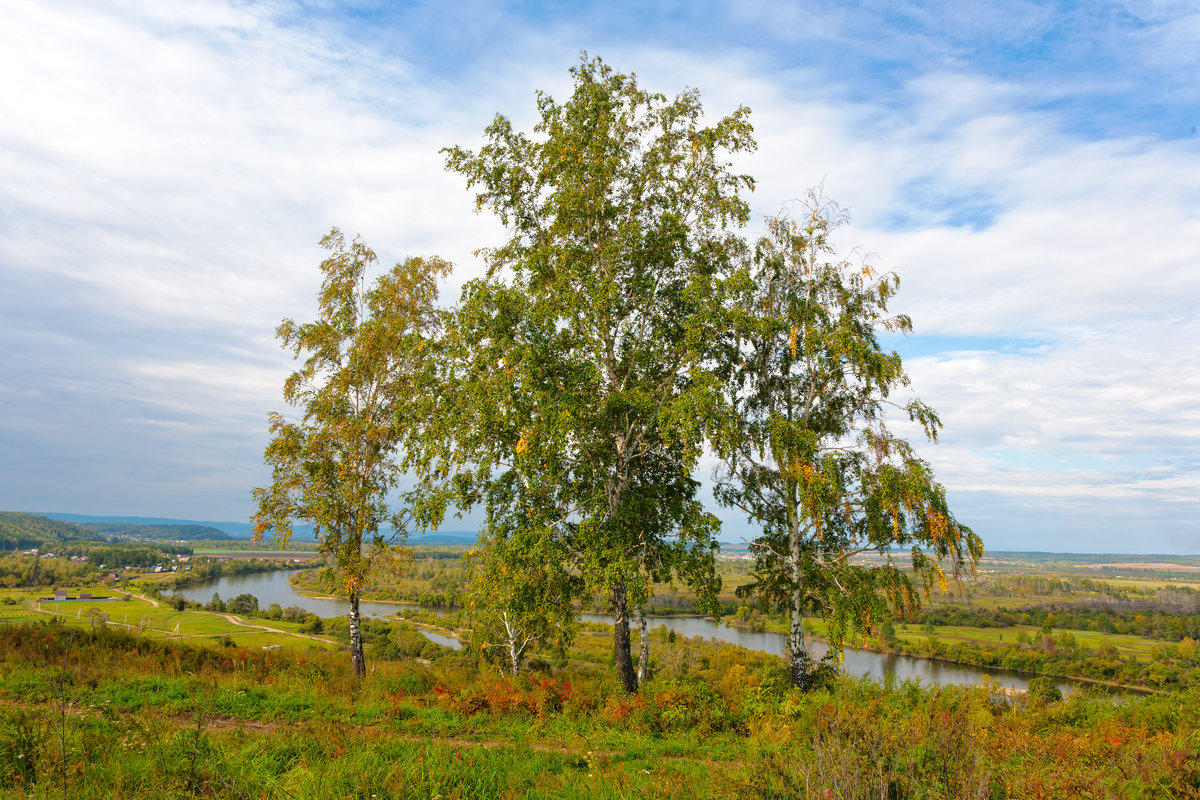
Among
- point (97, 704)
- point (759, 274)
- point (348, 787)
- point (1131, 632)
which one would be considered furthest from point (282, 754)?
point (1131, 632)

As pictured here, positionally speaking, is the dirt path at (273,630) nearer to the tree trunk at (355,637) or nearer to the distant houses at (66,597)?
the distant houses at (66,597)

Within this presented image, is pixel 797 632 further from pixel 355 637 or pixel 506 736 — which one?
pixel 355 637

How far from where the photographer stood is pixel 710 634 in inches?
2601

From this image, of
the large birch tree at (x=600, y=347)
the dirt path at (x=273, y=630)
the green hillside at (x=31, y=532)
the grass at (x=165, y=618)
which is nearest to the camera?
the large birch tree at (x=600, y=347)

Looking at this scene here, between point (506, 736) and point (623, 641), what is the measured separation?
15.4ft

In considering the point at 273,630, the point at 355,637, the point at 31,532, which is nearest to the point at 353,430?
the point at 355,637

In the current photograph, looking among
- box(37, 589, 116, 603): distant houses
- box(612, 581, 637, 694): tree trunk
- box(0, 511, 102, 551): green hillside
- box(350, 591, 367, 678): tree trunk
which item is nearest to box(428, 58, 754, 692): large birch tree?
box(612, 581, 637, 694): tree trunk

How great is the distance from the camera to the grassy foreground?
15.2ft

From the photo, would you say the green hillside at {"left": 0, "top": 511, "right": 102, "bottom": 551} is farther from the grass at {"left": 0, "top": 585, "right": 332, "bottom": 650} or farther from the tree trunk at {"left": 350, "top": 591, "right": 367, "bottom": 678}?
the tree trunk at {"left": 350, "top": 591, "right": 367, "bottom": 678}

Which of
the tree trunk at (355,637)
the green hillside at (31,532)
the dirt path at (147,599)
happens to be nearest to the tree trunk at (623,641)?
the tree trunk at (355,637)

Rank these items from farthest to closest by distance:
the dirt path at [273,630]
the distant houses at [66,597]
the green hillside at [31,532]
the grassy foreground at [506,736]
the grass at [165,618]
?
the green hillside at [31,532]
the distant houses at [66,597]
the dirt path at [273,630]
the grass at [165,618]
the grassy foreground at [506,736]

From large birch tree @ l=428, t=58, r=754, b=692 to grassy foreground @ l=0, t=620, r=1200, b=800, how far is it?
267 centimetres

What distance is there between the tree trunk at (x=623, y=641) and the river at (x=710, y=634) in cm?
574

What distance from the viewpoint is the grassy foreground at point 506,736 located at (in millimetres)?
4633
